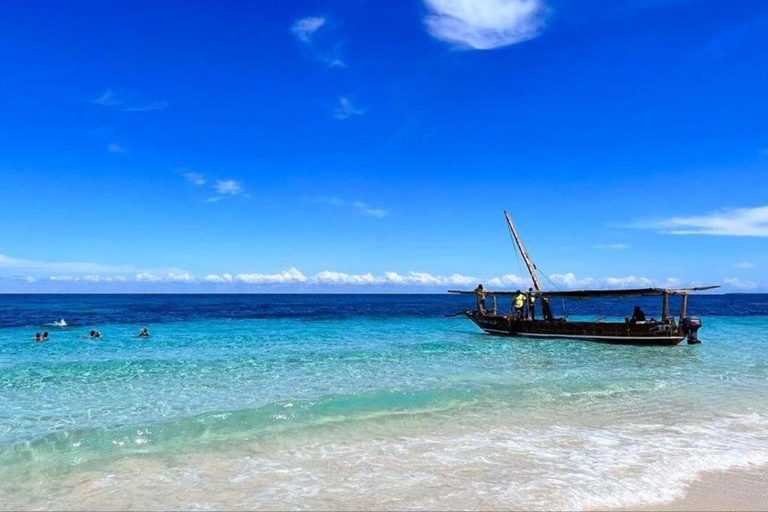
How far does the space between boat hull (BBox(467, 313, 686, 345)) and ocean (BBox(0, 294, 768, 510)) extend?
17.5ft

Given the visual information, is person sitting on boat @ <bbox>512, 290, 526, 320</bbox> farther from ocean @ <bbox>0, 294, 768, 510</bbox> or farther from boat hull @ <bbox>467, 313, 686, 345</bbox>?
ocean @ <bbox>0, 294, 768, 510</bbox>

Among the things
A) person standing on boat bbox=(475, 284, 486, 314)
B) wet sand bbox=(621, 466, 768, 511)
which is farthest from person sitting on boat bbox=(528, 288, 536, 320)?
wet sand bbox=(621, 466, 768, 511)

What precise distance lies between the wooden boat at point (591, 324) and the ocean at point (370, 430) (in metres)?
5.35

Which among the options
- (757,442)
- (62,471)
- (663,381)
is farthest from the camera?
(663,381)

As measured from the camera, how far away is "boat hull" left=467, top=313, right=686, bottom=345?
27609 millimetres

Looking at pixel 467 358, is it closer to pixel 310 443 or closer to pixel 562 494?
pixel 310 443

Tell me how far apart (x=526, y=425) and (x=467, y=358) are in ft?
37.1

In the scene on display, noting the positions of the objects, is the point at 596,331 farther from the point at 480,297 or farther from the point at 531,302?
the point at 480,297

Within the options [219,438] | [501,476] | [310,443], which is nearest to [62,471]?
[219,438]

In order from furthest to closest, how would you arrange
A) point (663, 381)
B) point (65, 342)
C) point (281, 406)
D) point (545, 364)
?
1. point (65, 342)
2. point (545, 364)
3. point (663, 381)
4. point (281, 406)

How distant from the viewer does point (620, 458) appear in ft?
30.0

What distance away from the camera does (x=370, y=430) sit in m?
11.2

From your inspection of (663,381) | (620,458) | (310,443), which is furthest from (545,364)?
(310,443)

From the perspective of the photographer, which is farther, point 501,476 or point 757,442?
point 757,442
